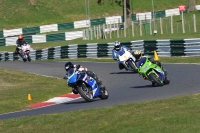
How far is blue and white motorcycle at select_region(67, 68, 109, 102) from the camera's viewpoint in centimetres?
1588

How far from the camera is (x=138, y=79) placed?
21.4 metres

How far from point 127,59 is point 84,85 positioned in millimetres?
7716

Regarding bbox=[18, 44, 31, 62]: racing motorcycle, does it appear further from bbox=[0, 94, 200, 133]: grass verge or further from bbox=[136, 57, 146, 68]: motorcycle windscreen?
bbox=[0, 94, 200, 133]: grass verge

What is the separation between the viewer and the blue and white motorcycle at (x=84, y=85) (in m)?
15.9

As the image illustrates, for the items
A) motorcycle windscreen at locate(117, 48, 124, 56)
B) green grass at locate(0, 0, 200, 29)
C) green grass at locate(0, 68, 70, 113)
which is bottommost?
green grass at locate(0, 68, 70, 113)

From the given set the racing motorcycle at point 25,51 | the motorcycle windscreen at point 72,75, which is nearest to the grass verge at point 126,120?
the motorcycle windscreen at point 72,75

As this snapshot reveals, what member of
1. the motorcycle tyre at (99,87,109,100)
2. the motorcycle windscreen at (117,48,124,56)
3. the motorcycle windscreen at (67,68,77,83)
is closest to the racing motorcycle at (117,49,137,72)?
the motorcycle windscreen at (117,48,124,56)

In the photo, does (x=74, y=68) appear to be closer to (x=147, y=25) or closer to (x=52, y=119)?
(x=52, y=119)

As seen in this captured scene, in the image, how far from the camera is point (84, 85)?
53.1ft

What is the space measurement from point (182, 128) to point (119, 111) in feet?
9.18

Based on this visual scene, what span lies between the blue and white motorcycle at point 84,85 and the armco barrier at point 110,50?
12.7 meters

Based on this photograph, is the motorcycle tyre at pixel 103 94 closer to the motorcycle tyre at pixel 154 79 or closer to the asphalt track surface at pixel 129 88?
the asphalt track surface at pixel 129 88

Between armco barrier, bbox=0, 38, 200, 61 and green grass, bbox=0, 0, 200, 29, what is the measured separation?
91.0ft

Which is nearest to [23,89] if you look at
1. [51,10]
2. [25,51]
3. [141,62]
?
[141,62]
